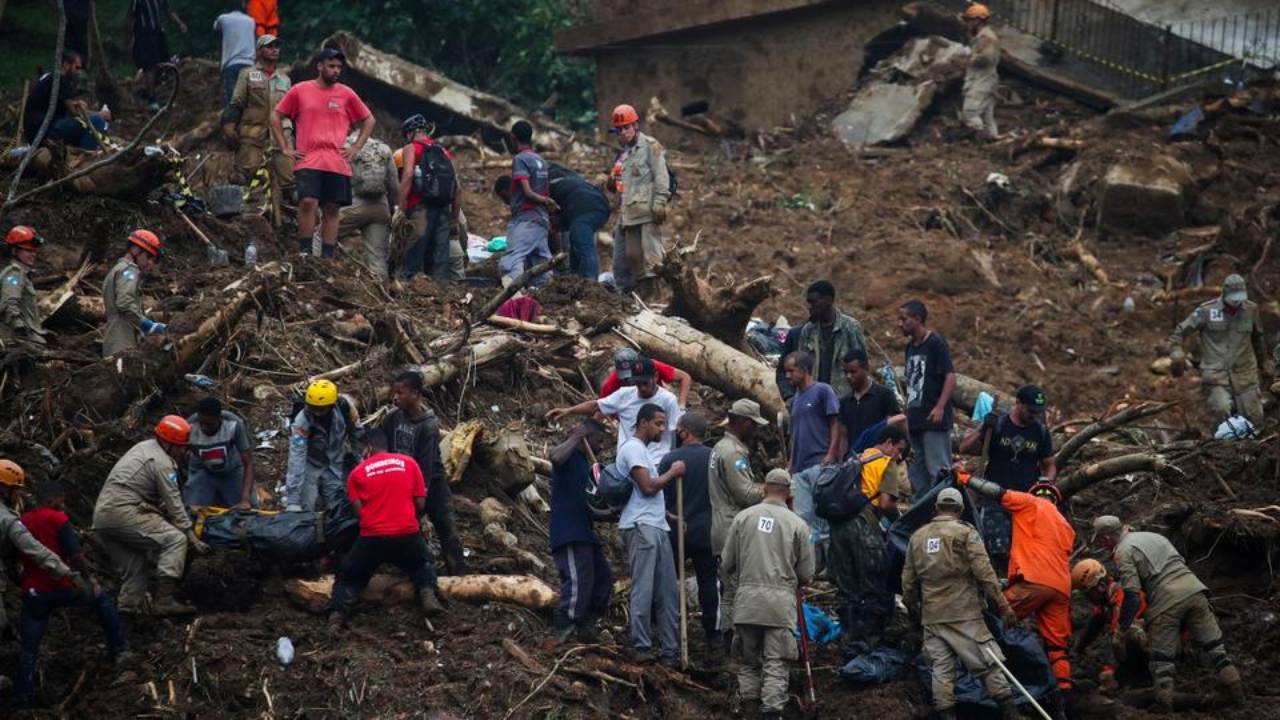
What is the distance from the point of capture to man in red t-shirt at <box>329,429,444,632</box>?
10.8 meters

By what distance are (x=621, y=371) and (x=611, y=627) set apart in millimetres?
1915

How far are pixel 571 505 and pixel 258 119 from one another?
805 centimetres

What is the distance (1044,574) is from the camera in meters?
11.0

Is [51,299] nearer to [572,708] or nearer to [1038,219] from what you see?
[572,708]

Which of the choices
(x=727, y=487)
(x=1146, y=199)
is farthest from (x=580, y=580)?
(x=1146, y=199)

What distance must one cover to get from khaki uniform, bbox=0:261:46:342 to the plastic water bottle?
4.36 metres

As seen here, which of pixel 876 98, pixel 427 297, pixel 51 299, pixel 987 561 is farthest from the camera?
pixel 876 98

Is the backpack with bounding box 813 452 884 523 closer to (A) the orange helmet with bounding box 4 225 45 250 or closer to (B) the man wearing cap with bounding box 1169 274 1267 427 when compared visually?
(B) the man wearing cap with bounding box 1169 274 1267 427

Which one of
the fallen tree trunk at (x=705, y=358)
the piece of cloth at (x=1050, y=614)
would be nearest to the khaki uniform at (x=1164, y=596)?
the piece of cloth at (x=1050, y=614)

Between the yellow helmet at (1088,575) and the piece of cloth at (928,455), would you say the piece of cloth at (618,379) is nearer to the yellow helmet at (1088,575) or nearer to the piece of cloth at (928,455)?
the piece of cloth at (928,455)

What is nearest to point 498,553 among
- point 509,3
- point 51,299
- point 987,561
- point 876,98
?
point 987,561

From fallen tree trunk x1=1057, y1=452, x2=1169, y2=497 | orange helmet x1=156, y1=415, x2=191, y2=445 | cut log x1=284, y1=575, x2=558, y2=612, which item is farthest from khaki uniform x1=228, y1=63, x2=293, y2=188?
fallen tree trunk x1=1057, y1=452, x2=1169, y2=497

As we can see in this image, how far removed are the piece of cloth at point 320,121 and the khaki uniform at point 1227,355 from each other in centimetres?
806

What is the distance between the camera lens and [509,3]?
86.2 ft
